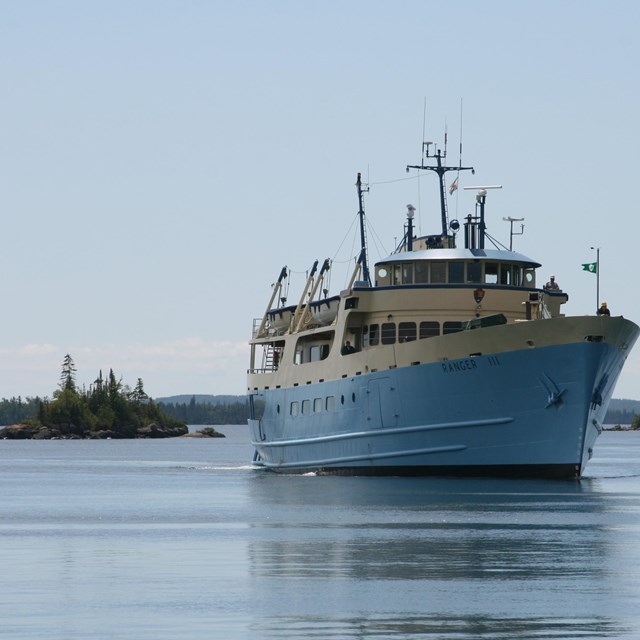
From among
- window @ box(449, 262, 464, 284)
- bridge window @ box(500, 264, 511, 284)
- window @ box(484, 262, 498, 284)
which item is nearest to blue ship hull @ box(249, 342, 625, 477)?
window @ box(449, 262, 464, 284)

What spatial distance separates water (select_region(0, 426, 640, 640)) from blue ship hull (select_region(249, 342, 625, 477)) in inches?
49.2

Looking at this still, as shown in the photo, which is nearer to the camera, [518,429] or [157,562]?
[157,562]

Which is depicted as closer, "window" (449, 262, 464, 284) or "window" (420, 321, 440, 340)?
"window" (420, 321, 440, 340)

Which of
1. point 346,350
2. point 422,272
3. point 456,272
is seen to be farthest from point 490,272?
point 346,350

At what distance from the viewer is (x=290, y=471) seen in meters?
60.9

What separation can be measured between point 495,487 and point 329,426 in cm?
1144

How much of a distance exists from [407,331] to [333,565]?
27469 millimetres

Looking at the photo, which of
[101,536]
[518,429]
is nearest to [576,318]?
[518,429]

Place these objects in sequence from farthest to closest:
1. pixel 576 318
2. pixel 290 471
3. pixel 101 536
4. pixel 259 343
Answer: pixel 259 343
pixel 290 471
pixel 576 318
pixel 101 536

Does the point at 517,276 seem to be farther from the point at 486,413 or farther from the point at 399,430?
the point at 486,413

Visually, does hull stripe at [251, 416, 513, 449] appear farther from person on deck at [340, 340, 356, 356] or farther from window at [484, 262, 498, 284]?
window at [484, 262, 498, 284]

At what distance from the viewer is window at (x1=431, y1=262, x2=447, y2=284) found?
52250 millimetres

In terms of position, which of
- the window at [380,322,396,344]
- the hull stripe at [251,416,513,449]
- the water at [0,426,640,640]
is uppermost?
the window at [380,322,396,344]

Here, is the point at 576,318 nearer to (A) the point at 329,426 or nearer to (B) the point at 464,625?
Answer: (A) the point at 329,426
